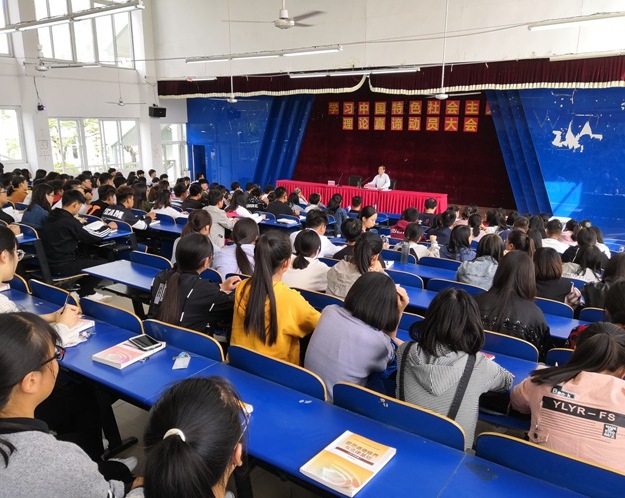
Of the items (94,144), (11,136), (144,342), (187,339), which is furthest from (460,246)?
(94,144)

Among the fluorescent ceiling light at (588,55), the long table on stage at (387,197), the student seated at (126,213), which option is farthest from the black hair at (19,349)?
the long table on stage at (387,197)

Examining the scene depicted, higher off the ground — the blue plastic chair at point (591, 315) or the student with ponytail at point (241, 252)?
the student with ponytail at point (241, 252)

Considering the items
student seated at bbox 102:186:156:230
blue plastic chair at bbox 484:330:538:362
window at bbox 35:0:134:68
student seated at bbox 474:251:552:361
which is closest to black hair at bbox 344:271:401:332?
blue plastic chair at bbox 484:330:538:362

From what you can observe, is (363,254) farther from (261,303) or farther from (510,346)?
(510,346)

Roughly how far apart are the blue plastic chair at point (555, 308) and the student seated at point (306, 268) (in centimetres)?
162

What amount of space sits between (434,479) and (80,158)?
46.5ft

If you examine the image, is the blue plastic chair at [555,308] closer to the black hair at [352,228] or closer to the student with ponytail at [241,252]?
the black hair at [352,228]

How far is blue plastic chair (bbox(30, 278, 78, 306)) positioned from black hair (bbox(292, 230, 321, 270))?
64.6 inches

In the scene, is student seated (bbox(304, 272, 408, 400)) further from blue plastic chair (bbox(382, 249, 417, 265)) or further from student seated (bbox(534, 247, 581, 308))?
blue plastic chair (bbox(382, 249, 417, 265))

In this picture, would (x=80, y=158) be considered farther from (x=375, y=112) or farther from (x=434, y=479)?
(x=434, y=479)

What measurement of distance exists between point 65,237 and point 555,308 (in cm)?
478

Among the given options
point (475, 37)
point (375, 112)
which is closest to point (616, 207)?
point (475, 37)

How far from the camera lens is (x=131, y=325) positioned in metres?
2.90

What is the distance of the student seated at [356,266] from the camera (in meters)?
3.46
